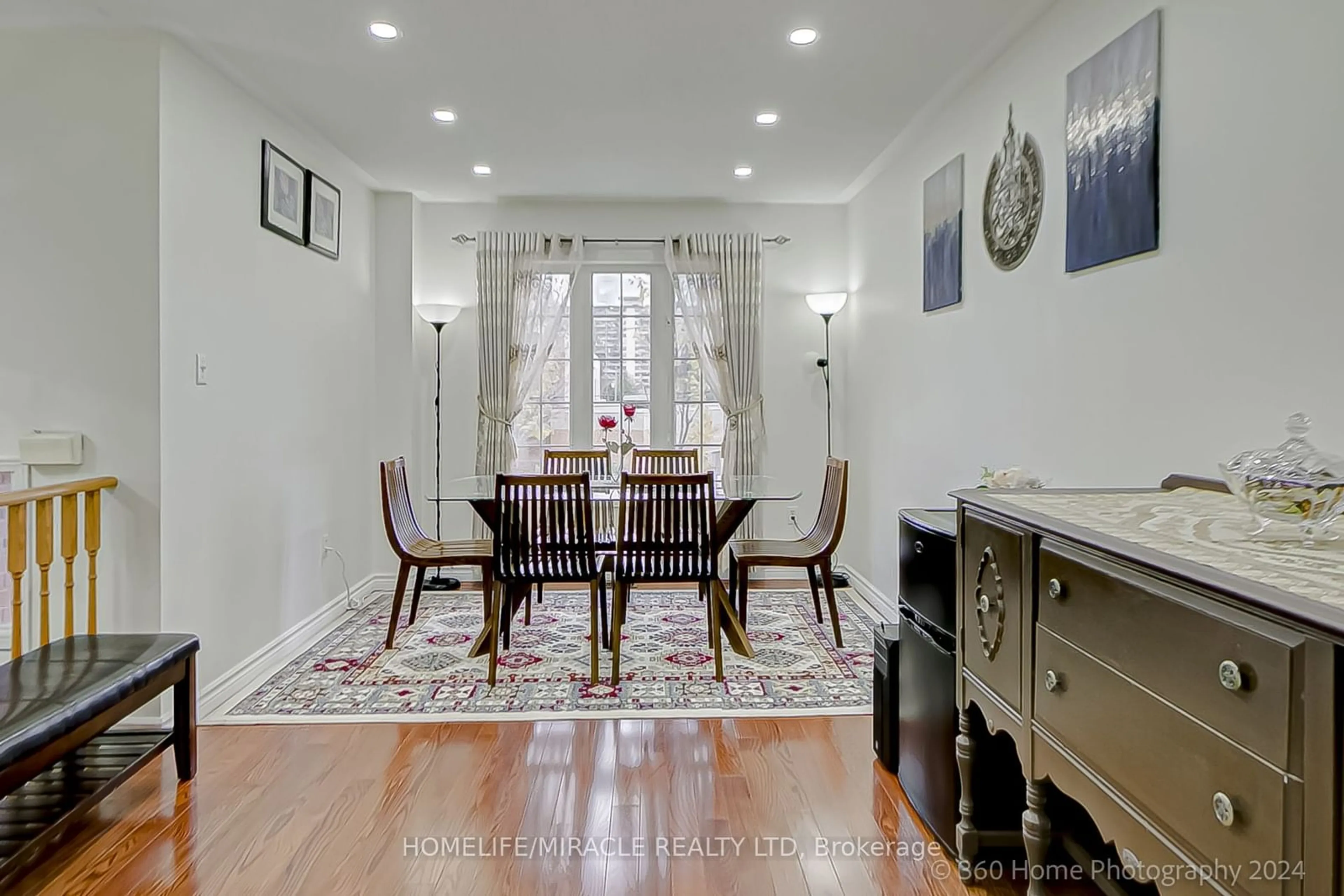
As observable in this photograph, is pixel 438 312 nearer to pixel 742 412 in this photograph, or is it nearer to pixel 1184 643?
pixel 742 412

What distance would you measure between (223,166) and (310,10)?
0.87 m

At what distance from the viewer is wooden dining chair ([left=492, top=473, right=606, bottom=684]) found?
3041 millimetres

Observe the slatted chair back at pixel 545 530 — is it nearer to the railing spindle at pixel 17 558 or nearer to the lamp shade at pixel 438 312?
the railing spindle at pixel 17 558

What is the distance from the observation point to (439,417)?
4.95 metres

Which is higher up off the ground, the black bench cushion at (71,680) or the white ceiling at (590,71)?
the white ceiling at (590,71)

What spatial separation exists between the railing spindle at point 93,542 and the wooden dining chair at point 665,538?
1.89 m

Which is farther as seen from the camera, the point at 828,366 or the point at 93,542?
the point at 828,366

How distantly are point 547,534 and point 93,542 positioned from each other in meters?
1.60

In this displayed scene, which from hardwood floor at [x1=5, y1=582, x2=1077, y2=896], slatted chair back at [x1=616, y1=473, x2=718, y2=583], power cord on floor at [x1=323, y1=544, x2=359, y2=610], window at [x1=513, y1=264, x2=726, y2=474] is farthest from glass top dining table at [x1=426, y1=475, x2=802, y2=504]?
hardwood floor at [x1=5, y1=582, x2=1077, y2=896]

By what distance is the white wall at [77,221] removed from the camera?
255 centimetres

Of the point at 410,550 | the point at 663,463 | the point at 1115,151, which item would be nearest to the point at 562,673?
the point at 410,550

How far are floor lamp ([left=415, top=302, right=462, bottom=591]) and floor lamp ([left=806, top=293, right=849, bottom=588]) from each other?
242 cm

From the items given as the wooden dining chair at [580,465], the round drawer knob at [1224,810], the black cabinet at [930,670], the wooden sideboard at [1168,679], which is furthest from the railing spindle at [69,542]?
the round drawer knob at [1224,810]

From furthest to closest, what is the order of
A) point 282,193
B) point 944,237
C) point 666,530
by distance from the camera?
point 282,193
point 944,237
point 666,530
